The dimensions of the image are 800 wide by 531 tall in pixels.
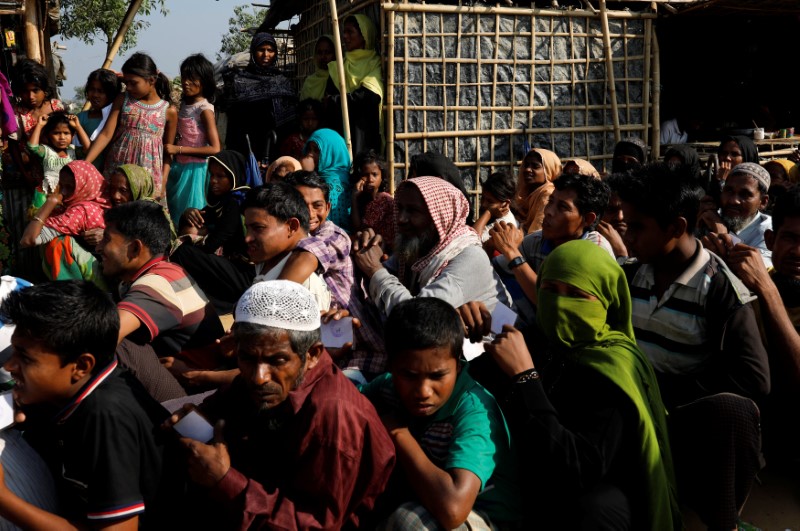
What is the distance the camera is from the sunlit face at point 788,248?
308 centimetres

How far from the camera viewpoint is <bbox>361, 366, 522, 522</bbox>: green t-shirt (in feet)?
7.92

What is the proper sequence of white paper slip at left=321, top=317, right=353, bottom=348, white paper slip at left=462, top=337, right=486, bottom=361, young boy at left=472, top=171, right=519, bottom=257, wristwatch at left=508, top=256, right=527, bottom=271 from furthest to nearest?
young boy at left=472, top=171, right=519, bottom=257
wristwatch at left=508, top=256, right=527, bottom=271
white paper slip at left=462, top=337, right=486, bottom=361
white paper slip at left=321, top=317, right=353, bottom=348

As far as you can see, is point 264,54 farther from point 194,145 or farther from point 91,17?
point 91,17

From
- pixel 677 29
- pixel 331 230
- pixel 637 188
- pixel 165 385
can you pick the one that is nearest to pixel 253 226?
pixel 331 230

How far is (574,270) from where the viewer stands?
2.61m

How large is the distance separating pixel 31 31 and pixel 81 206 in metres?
4.60

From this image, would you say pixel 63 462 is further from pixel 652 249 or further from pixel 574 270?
pixel 652 249

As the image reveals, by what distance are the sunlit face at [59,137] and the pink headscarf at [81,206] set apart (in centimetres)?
123

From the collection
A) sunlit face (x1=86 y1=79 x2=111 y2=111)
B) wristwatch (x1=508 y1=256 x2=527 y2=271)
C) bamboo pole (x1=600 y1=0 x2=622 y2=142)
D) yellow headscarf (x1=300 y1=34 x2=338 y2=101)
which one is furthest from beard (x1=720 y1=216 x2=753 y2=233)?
sunlit face (x1=86 y1=79 x2=111 y2=111)

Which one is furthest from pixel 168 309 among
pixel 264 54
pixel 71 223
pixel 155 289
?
pixel 264 54

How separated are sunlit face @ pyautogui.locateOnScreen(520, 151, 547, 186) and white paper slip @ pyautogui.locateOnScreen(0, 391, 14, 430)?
4.32m

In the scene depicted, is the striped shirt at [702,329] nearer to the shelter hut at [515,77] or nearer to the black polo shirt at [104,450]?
the black polo shirt at [104,450]

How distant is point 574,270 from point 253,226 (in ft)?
5.50

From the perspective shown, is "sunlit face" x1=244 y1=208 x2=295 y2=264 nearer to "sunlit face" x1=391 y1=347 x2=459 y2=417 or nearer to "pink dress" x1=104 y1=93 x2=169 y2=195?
"sunlit face" x1=391 y1=347 x2=459 y2=417
